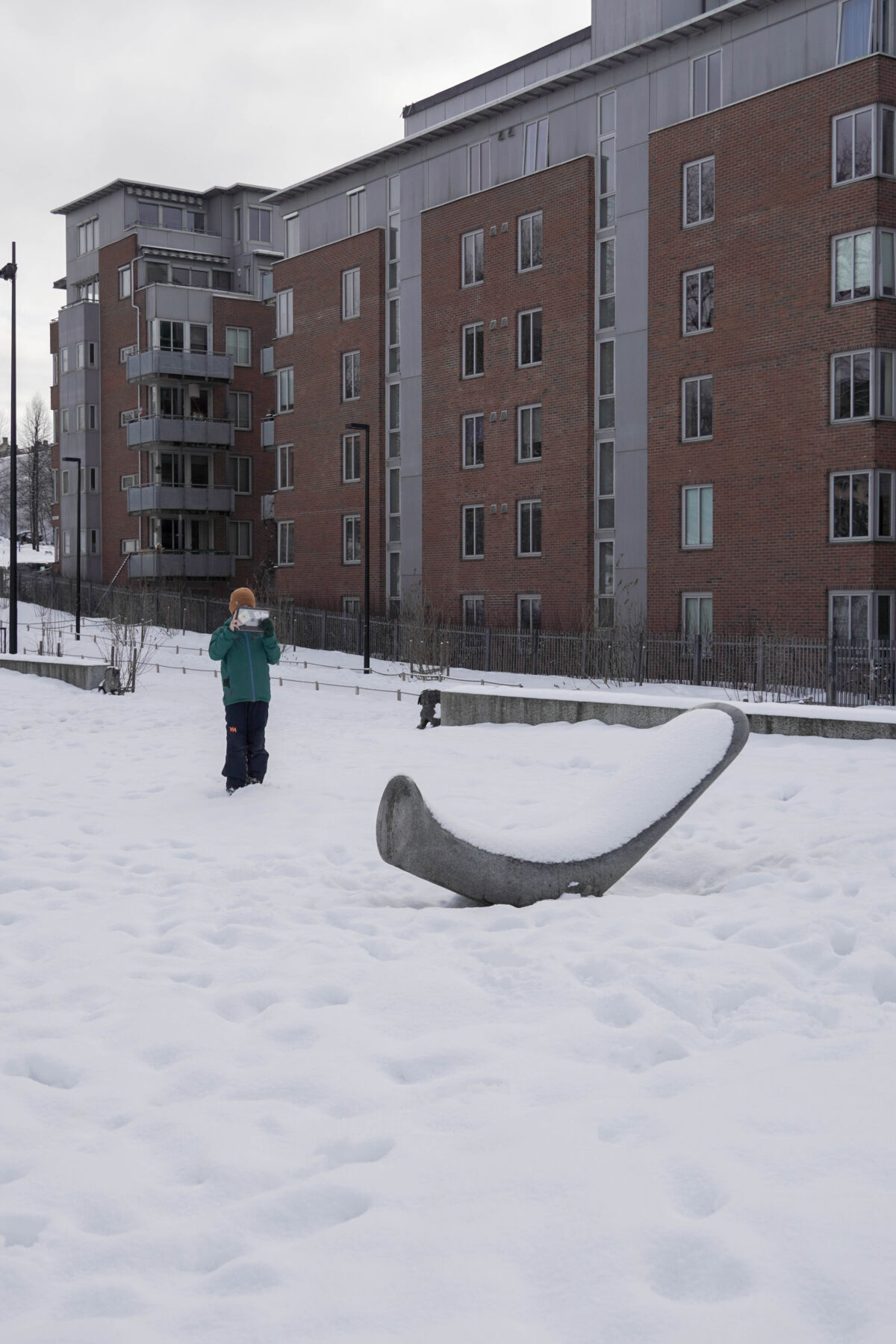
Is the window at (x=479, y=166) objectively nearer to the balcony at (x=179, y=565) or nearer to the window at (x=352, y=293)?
the window at (x=352, y=293)

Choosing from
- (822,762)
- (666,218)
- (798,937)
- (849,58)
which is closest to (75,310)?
(666,218)

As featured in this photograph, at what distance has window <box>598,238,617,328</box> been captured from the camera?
3622cm

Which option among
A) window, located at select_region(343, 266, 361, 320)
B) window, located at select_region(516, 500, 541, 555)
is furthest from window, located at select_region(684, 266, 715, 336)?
window, located at select_region(343, 266, 361, 320)

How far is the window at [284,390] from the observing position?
160 ft

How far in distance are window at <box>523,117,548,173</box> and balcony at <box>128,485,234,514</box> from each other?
25.1 m

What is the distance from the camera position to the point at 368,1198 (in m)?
3.52

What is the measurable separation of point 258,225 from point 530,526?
102 feet

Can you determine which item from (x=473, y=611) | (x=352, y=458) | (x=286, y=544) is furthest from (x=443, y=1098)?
(x=286, y=544)

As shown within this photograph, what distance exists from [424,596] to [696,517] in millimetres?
10908

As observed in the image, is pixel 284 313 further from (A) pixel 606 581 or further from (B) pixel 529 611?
(A) pixel 606 581

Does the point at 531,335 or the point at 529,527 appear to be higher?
the point at 531,335

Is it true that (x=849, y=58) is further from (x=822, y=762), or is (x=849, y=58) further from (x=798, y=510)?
(x=822, y=762)

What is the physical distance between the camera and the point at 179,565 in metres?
57.4

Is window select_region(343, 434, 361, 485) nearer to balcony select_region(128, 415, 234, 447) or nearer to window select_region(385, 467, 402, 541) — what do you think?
window select_region(385, 467, 402, 541)
